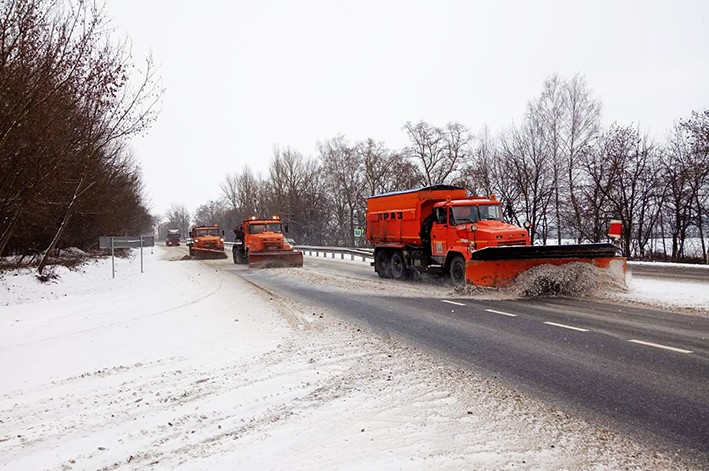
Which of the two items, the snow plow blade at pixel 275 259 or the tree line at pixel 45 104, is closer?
the tree line at pixel 45 104

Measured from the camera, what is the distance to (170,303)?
10.8 m

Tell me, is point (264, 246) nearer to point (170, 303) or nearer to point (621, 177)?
point (170, 303)

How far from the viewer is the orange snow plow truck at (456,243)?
37.6 ft

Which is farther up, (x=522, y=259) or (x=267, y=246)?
(x=267, y=246)

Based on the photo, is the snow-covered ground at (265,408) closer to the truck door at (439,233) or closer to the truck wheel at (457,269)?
the truck wheel at (457,269)

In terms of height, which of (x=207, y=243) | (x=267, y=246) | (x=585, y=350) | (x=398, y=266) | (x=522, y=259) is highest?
(x=207, y=243)

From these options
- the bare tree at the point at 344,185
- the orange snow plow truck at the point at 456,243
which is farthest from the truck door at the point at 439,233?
the bare tree at the point at 344,185

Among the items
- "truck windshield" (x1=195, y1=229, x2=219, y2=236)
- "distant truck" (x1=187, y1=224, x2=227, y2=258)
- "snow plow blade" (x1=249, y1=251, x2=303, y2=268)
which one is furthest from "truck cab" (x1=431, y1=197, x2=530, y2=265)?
"truck windshield" (x1=195, y1=229, x2=219, y2=236)

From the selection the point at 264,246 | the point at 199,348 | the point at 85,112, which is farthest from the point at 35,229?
the point at 199,348

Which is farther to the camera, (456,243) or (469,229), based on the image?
(456,243)

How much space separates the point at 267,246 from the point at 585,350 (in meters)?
19.2

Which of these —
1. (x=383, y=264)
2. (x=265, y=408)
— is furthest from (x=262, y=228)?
(x=265, y=408)

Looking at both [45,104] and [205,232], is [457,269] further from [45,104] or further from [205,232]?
[205,232]

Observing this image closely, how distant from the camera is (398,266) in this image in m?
16.6
